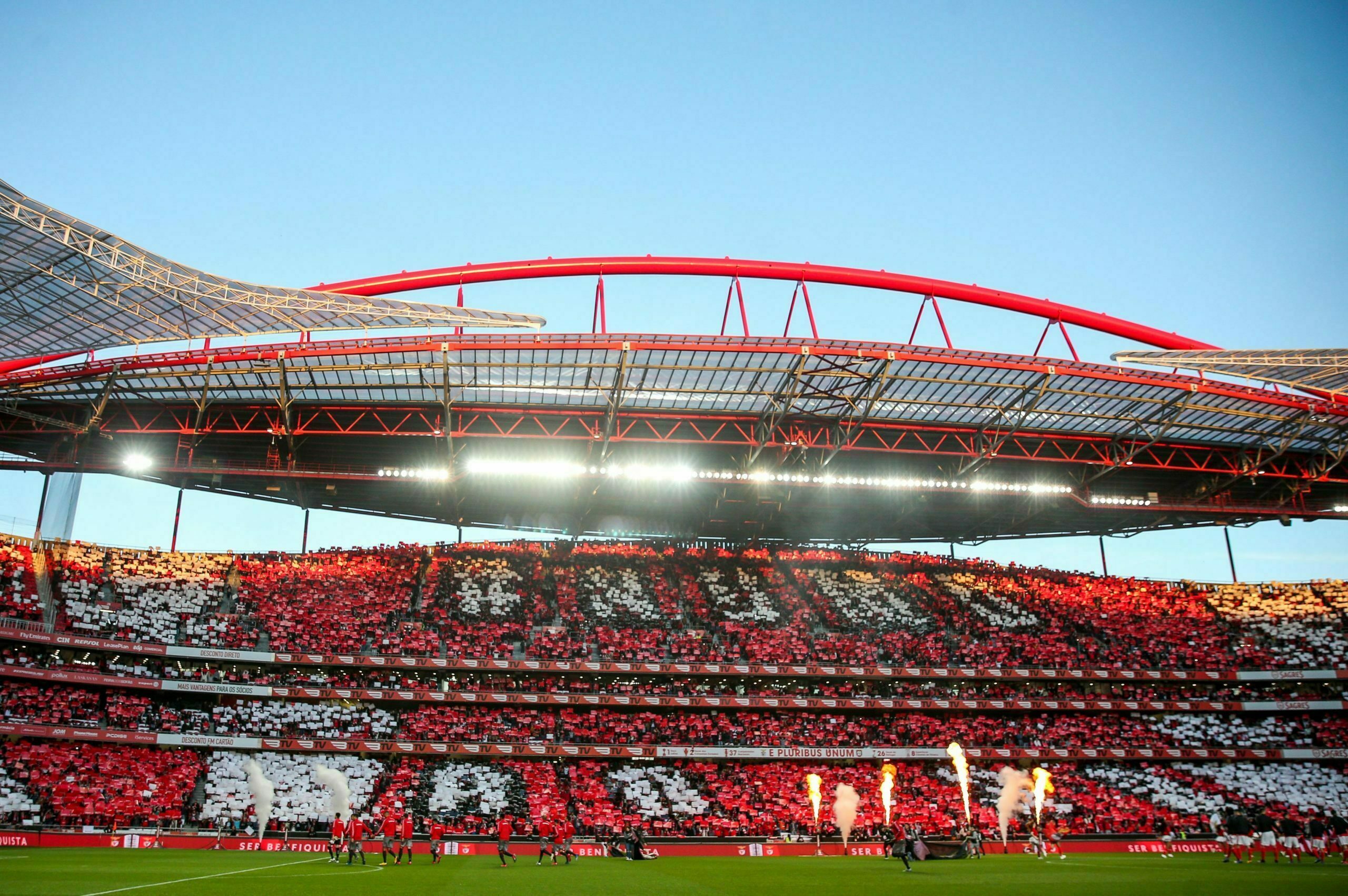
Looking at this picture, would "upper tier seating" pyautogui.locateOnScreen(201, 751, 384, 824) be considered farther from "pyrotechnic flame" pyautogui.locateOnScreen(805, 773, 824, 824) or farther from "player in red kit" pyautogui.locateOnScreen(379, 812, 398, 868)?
"pyrotechnic flame" pyautogui.locateOnScreen(805, 773, 824, 824)

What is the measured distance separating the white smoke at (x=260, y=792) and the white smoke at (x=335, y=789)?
1888mm

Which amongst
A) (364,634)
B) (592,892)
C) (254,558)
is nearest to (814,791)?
(592,892)

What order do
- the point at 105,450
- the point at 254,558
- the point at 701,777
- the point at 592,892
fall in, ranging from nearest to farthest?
the point at 592,892
the point at 701,777
the point at 105,450
the point at 254,558

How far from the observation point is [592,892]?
18.9m

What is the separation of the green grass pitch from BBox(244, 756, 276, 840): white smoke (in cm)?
240

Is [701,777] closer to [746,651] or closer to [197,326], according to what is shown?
[746,651]

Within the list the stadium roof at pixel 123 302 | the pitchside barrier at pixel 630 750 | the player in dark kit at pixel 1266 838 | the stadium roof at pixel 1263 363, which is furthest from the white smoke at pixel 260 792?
the stadium roof at pixel 1263 363

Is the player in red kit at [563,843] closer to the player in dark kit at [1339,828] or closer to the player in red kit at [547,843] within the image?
the player in red kit at [547,843]

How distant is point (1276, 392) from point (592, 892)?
3975 centimetres

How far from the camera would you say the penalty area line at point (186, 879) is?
1689cm

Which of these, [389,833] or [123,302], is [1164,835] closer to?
[389,833]

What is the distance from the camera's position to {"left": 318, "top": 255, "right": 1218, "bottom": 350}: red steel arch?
4431cm

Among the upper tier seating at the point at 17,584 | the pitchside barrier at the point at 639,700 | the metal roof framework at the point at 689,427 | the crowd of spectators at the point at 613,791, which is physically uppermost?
the metal roof framework at the point at 689,427

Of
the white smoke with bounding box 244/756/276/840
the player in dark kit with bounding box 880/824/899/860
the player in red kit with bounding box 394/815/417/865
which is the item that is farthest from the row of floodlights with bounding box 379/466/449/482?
the player in dark kit with bounding box 880/824/899/860
